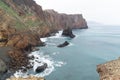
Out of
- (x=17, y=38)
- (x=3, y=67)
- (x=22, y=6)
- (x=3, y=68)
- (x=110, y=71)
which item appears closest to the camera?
(x=110, y=71)

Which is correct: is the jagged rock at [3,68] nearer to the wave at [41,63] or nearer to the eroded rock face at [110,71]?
the wave at [41,63]

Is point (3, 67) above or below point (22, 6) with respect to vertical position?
below

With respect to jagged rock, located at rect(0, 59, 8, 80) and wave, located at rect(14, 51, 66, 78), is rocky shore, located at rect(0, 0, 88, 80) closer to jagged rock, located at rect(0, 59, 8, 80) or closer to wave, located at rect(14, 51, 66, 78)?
jagged rock, located at rect(0, 59, 8, 80)

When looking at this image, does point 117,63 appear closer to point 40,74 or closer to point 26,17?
point 40,74

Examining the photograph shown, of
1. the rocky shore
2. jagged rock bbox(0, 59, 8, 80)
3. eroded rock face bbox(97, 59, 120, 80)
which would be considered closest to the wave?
the rocky shore

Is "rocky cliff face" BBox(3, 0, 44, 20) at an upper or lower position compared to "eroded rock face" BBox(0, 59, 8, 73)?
upper

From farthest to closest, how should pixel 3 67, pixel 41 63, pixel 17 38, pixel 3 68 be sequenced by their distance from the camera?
1. pixel 17 38
2. pixel 41 63
3. pixel 3 67
4. pixel 3 68

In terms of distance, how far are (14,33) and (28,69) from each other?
27263 millimetres

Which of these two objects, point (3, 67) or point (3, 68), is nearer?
point (3, 68)

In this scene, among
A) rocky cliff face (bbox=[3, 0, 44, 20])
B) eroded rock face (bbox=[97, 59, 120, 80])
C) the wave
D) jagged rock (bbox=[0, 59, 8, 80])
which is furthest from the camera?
rocky cliff face (bbox=[3, 0, 44, 20])

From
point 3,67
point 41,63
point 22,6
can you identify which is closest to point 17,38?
point 41,63

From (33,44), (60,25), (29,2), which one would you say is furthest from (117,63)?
(60,25)

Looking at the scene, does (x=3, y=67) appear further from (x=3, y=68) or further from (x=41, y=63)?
(x=41, y=63)

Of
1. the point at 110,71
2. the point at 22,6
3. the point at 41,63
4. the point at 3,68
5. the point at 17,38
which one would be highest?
the point at 22,6
